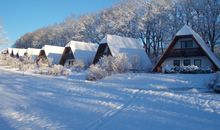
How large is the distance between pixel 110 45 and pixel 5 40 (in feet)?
76.6

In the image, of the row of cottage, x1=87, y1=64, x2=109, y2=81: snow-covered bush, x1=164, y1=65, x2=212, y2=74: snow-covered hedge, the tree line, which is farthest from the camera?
the tree line

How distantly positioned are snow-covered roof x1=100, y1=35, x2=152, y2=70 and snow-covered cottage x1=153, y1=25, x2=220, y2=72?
190 inches

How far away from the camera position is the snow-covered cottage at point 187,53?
32281 mm

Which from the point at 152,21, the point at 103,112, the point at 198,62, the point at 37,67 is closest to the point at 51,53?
the point at 37,67

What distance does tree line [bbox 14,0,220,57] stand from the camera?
Result: 45281 millimetres

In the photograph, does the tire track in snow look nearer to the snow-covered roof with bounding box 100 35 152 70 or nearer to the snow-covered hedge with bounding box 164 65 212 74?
the snow-covered hedge with bounding box 164 65 212 74

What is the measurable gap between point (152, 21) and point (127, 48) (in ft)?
43.4

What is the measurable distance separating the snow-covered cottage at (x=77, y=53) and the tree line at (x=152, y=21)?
9328mm

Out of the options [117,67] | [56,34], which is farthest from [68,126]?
[56,34]

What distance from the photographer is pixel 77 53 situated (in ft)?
156

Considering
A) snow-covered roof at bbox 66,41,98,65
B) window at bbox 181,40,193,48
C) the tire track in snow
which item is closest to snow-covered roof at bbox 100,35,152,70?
window at bbox 181,40,193,48

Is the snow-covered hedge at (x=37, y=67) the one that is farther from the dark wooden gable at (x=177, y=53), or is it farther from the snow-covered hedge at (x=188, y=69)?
the snow-covered hedge at (x=188, y=69)

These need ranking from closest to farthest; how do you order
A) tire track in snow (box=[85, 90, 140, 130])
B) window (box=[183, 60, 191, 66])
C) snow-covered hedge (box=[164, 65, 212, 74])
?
tire track in snow (box=[85, 90, 140, 130])
snow-covered hedge (box=[164, 65, 212, 74])
window (box=[183, 60, 191, 66])

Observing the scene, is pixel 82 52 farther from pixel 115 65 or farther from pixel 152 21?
pixel 115 65
